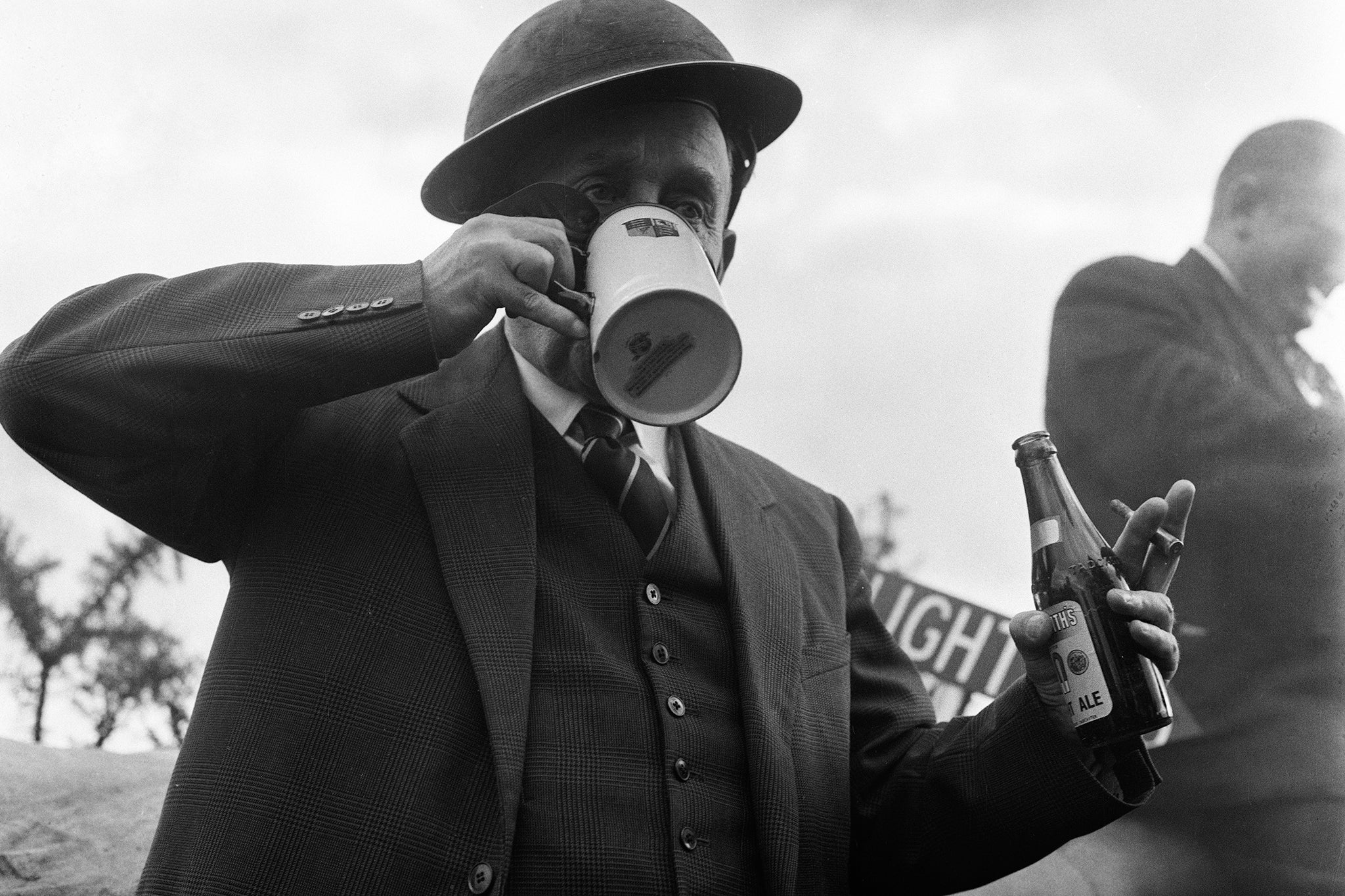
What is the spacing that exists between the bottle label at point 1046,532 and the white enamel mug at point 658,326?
1.75ft

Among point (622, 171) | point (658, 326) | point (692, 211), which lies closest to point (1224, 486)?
point (692, 211)

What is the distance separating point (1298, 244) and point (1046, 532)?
4.32 feet

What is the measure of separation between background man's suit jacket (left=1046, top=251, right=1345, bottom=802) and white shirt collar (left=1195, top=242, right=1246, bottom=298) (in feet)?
0.04

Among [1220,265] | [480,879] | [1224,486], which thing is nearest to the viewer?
[480,879]

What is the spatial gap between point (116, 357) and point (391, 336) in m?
0.24

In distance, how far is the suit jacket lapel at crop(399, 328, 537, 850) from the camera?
113 centimetres

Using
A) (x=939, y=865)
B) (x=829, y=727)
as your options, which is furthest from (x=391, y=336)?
(x=939, y=865)

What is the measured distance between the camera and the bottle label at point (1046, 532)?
1426 millimetres

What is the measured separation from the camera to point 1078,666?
1.19 m

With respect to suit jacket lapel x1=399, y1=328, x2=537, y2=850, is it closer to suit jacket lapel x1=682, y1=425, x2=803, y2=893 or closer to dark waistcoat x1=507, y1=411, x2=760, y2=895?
dark waistcoat x1=507, y1=411, x2=760, y2=895

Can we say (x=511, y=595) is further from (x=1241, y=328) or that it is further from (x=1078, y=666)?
(x=1241, y=328)

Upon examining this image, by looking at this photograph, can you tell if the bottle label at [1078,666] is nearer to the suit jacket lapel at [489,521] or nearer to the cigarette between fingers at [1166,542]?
the cigarette between fingers at [1166,542]

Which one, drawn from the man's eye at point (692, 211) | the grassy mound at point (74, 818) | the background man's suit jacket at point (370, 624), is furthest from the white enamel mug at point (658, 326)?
the grassy mound at point (74, 818)

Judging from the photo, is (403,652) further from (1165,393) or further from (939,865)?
(1165,393)
